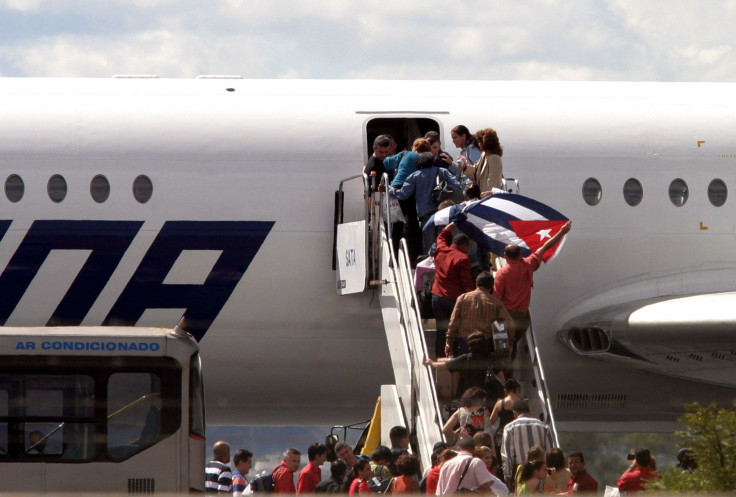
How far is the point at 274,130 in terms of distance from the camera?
1653 cm

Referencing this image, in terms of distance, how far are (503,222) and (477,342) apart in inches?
81.8

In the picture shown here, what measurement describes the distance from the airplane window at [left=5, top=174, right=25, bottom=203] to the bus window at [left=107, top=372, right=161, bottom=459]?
4043 mm

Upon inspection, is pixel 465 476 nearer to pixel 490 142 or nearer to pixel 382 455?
pixel 382 455

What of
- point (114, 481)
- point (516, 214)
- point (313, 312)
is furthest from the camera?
point (313, 312)

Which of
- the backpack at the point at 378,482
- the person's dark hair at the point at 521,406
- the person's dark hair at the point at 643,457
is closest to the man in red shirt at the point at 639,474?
the person's dark hair at the point at 643,457

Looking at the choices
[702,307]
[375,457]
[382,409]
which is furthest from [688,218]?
[375,457]

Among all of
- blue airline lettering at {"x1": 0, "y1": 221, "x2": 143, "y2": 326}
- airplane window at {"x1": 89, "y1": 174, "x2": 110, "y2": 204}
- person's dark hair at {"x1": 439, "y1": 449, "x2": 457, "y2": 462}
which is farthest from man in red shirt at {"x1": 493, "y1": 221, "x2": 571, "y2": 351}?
airplane window at {"x1": 89, "y1": 174, "x2": 110, "y2": 204}

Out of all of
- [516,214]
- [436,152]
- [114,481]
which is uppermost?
[436,152]

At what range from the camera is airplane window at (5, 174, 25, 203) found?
52.5 ft

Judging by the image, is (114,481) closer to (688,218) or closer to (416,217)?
(416,217)

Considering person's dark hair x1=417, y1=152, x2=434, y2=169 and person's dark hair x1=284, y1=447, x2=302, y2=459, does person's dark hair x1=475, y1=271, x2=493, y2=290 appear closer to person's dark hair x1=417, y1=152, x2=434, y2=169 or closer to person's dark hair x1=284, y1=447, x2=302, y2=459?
person's dark hair x1=417, y1=152, x2=434, y2=169

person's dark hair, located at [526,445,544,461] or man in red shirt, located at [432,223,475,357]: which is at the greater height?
man in red shirt, located at [432,223,475,357]

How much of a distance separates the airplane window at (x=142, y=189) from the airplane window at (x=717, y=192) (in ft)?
22.7

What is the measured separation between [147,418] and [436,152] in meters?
5.02
